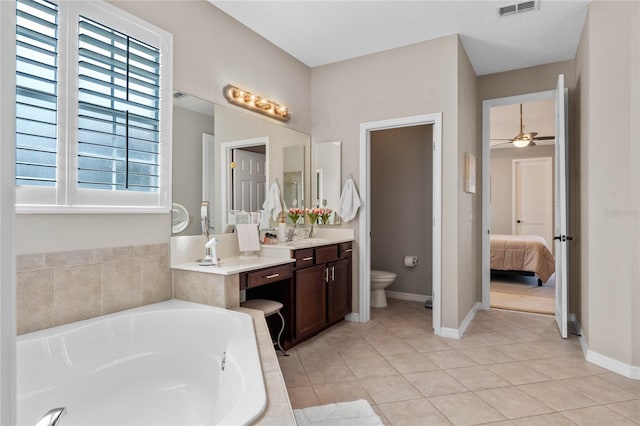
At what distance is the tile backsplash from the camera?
1.88 meters

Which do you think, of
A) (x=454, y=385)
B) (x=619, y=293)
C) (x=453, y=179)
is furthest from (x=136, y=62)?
(x=619, y=293)

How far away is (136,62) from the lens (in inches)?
93.7

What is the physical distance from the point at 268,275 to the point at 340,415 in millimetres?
1099

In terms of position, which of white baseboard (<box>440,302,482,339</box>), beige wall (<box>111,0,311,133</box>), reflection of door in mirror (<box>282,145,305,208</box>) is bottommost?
white baseboard (<box>440,302,482,339</box>)

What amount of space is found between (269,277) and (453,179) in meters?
1.95

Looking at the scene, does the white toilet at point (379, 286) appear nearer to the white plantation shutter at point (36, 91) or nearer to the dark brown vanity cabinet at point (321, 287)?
the dark brown vanity cabinet at point (321, 287)

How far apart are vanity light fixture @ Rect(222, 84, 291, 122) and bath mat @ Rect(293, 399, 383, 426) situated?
2.41m

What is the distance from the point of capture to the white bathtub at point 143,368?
1619 millimetres

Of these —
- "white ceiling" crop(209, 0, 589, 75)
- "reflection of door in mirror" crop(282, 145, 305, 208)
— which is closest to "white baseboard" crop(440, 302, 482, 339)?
"reflection of door in mirror" crop(282, 145, 305, 208)

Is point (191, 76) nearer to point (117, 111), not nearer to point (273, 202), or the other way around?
point (117, 111)

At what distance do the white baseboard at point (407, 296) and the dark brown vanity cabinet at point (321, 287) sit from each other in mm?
1263

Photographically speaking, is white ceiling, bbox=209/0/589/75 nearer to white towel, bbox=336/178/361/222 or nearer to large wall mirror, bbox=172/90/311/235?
large wall mirror, bbox=172/90/311/235

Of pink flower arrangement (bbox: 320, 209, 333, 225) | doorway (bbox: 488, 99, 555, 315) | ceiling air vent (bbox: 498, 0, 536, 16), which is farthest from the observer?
doorway (bbox: 488, 99, 555, 315)

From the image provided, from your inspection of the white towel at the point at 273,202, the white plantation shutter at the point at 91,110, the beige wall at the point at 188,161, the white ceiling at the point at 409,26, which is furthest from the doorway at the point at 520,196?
the white plantation shutter at the point at 91,110
